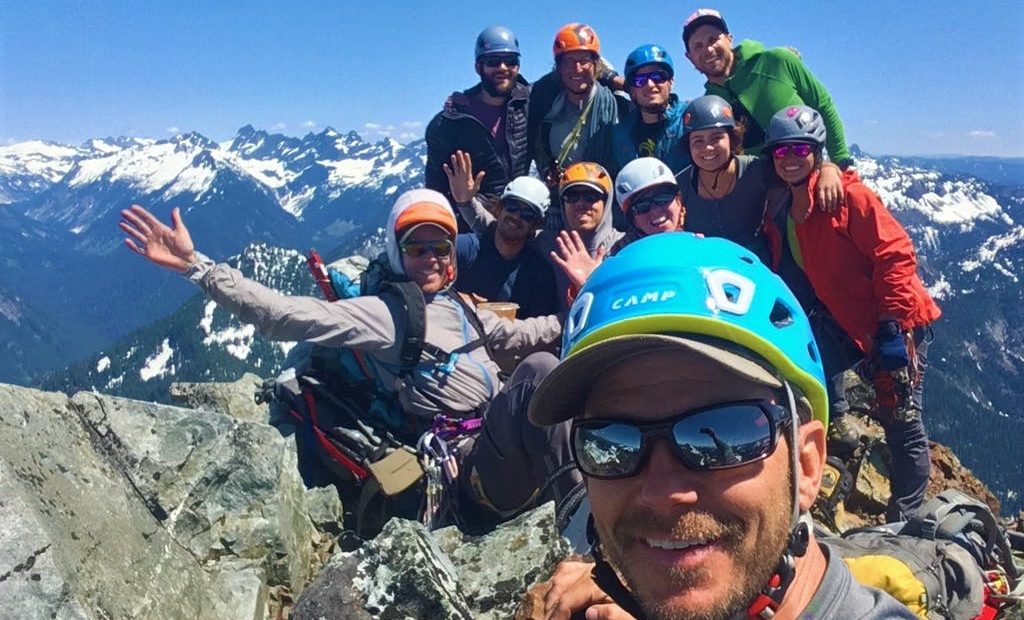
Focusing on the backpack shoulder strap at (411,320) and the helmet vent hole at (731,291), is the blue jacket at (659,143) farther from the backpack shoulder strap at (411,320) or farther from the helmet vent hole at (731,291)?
the helmet vent hole at (731,291)

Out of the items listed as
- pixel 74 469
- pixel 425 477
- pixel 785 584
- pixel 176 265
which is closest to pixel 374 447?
pixel 425 477

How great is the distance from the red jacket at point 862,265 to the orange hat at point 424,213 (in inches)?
156

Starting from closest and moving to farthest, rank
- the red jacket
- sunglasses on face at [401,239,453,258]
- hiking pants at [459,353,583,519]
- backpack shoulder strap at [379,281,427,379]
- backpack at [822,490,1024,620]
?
backpack at [822,490,1024,620]
hiking pants at [459,353,583,519]
the red jacket
backpack shoulder strap at [379,281,427,379]
sunglasses on face at [401,239,453,258]

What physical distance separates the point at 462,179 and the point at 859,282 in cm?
599

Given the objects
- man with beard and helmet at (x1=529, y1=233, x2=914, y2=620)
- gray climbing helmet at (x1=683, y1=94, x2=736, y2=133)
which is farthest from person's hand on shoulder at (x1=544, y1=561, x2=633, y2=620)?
gray climbing helmet at (x1=683, y1=94, x2=736, y2=133)

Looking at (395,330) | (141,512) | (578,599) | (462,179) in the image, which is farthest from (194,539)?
(462,179)

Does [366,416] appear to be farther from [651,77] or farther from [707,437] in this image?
[707,437]

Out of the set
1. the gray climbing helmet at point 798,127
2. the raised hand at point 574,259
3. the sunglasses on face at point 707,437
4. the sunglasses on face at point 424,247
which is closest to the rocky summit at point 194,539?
the sunglasses on face at point 707,437

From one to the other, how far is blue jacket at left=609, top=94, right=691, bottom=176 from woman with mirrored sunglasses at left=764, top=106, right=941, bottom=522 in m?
1.75

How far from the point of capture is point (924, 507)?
4.22 m

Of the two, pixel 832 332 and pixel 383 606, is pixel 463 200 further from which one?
pixel 383 606

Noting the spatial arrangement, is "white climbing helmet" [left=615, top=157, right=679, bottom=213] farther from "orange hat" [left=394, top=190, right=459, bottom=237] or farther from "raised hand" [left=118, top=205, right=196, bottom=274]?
"raised hand" [left=118, top=205, right=196, bottom=274]

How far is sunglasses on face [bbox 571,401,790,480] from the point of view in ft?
8.09

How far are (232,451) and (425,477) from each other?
2.08m
